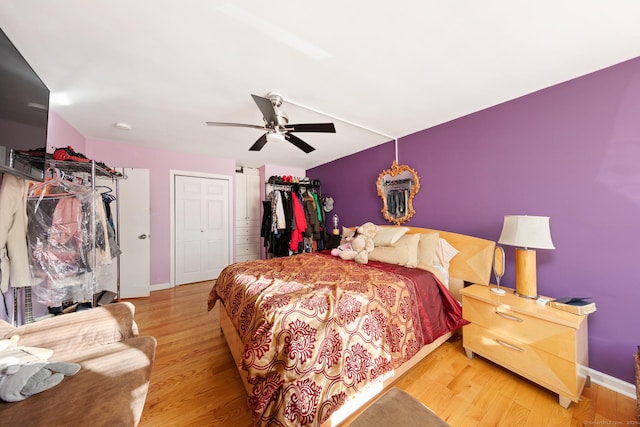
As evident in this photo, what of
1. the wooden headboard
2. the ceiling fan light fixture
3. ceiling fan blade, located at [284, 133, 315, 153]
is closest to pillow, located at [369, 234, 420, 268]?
the wooden headboard

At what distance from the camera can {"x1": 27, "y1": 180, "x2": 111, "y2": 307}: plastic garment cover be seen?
5.46 ft

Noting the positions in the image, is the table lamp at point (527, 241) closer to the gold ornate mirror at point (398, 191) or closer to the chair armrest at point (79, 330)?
the gold ornate mirror at point (398, 191)

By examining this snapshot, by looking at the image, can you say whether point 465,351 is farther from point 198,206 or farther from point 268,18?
point 198,206

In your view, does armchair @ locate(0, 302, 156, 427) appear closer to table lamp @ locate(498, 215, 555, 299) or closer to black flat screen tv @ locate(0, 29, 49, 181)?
black flat screen tv @ locate(0, 29, 49, 181)

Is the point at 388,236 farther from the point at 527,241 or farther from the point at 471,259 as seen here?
the point at 527,241

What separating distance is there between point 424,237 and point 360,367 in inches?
62.2

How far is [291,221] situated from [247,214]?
1224mm

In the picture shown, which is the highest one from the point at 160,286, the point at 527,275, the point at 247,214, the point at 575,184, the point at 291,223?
→ the point at 575,184

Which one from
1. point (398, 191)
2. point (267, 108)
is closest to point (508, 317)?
point (398, 191)

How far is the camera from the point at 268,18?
1195 millimetres

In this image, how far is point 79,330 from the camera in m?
1.22

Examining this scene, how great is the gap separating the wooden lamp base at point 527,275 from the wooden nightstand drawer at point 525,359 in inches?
15.4

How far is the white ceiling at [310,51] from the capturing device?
1.15 metres

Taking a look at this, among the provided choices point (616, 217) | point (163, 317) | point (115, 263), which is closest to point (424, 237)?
point (616, 217)
